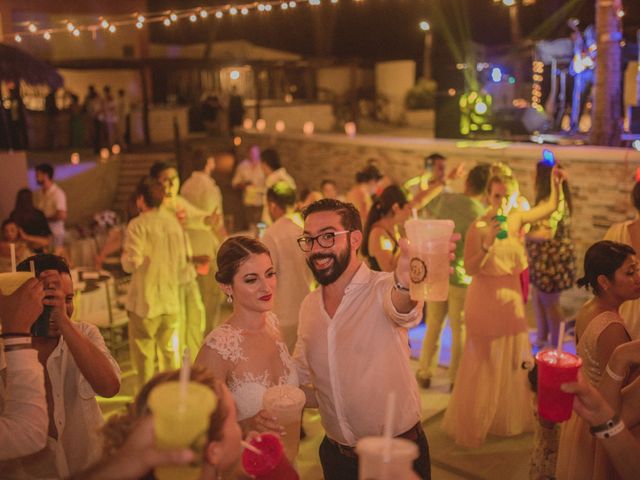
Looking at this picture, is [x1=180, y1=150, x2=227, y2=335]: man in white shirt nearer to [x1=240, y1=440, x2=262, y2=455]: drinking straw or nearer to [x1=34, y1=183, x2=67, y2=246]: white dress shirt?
[x1=34, y1=183, x2=67, y2=246]: white dress shirt

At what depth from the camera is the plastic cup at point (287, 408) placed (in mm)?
2334

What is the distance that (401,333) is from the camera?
2682mm

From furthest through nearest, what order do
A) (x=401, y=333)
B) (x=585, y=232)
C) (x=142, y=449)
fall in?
(x=585, y=232), (x=401, y=333), (x=142, y=449)

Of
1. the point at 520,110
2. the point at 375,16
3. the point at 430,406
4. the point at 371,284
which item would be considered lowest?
the point at 430,406

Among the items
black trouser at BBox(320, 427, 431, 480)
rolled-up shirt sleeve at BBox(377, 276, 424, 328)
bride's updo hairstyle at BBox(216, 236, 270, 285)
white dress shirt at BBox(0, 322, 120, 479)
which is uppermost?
bride's updo hairstyle at BBox(216, 236, 270, 285)

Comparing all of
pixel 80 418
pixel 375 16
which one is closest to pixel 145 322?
pixel 80 418

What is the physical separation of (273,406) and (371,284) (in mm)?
672

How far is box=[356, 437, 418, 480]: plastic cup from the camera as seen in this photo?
1.59 meters

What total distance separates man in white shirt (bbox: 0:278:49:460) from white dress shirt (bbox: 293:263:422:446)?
109 centimetres

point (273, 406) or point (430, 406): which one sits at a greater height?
point (273, 406)

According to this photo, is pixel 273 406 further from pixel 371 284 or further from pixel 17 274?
pixel 17 274

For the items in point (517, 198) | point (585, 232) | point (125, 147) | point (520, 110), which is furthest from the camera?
point (125, 147)

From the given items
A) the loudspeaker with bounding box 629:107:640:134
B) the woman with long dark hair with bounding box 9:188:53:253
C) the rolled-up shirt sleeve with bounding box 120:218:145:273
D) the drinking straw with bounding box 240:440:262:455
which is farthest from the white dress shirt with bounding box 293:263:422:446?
the loudspeaker with bounding box 629:107:640:134

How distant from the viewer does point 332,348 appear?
2668 millimetres
